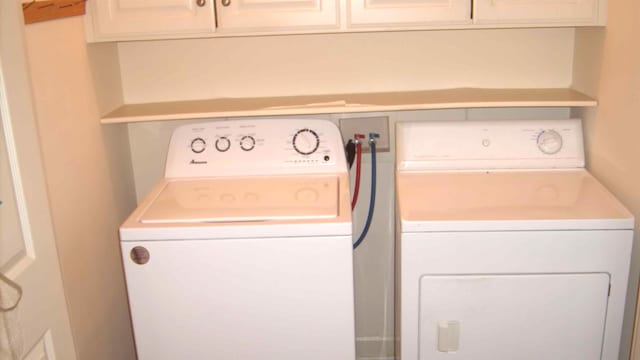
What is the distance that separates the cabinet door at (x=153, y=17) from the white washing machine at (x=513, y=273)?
82cm

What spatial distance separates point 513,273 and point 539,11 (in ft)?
2.62

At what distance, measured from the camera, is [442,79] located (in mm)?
2229

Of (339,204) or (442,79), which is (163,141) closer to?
(339,204)

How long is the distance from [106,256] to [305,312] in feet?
2.46

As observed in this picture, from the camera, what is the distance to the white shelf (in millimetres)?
1993

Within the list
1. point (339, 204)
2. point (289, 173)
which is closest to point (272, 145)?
point (289, 173)

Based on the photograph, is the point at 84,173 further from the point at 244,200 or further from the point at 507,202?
the point at 507,202

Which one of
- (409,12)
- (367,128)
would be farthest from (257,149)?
(409,12)

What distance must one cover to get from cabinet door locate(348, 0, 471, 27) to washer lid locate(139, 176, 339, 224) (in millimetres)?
522

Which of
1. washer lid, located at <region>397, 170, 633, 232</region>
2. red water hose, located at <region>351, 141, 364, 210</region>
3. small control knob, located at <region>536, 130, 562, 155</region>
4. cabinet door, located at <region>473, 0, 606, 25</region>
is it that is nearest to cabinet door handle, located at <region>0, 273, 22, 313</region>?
washer lid, located at <region>397, 170, 633, 232</region>

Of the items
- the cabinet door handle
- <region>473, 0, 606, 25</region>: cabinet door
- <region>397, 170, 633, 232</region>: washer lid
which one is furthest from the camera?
<region>473, 0, 606, 25</region>: cabinet door

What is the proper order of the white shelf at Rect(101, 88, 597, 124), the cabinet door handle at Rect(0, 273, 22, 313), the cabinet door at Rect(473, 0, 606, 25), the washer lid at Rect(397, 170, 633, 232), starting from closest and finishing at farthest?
1. the cabinet door handle at Rect(0, 273, 22, 313)
2. the washer lid at Rect(397, 170, 633, 232)
3. the cabinet door at Rect(473, 0, 606, 25)
4. the white shelf at Rect(101, 88, 597, 124)

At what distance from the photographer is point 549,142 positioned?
2000 millimetres

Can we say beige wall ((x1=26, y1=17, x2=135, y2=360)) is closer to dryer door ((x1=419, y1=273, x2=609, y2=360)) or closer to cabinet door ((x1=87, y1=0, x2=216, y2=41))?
cabinet door ((x1=87, y1=0, x2=216, y2=41))
